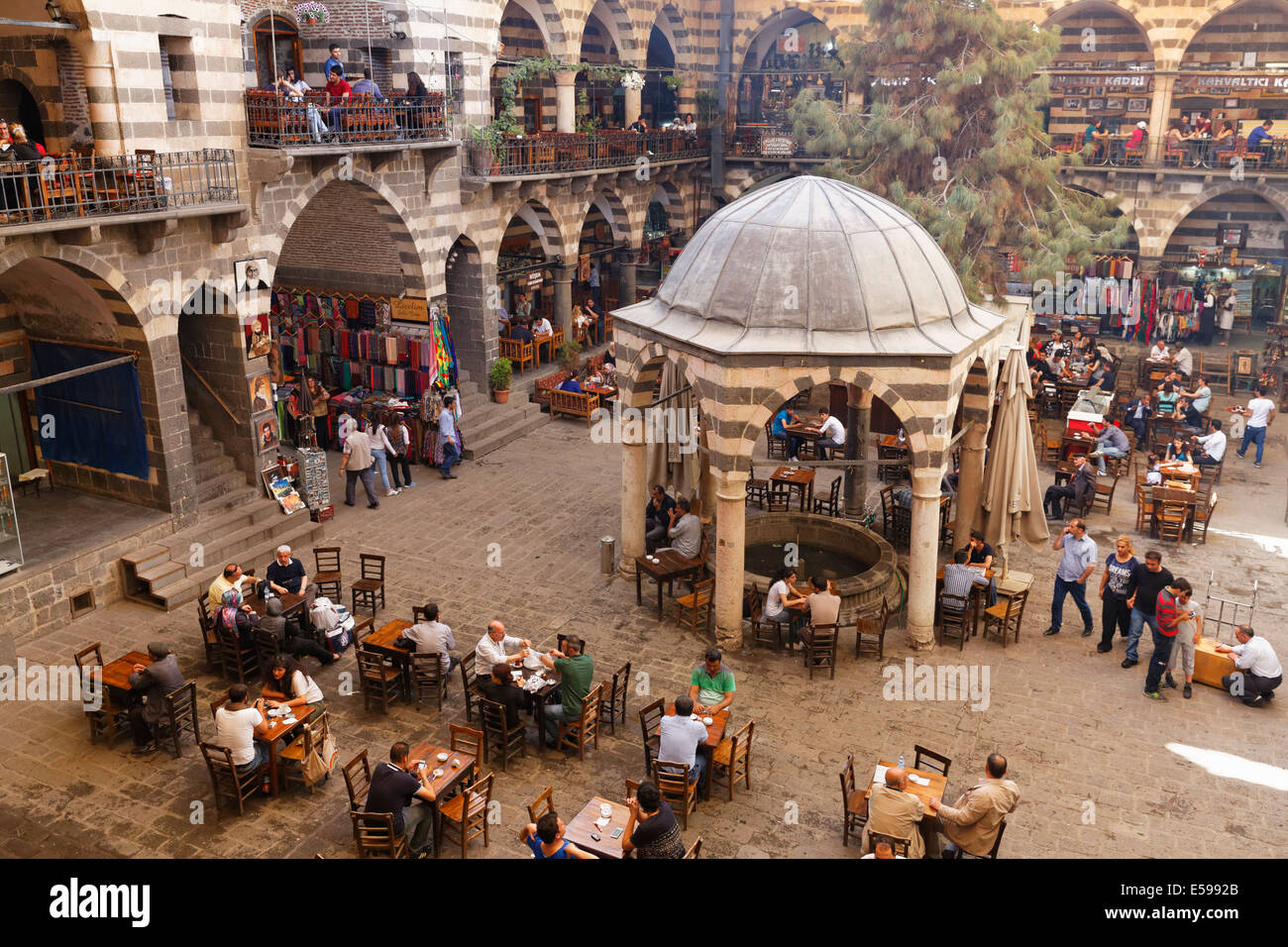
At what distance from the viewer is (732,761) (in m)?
10.2

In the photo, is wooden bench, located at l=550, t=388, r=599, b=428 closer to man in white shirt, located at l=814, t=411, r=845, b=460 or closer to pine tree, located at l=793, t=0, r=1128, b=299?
man in white shirt, located at l=814, t=411, r=845, b=460

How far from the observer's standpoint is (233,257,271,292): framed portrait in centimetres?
1584

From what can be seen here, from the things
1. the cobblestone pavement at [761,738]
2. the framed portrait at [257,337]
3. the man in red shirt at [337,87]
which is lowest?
the cobblestone pavement at [761,738]

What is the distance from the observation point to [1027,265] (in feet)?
76.1

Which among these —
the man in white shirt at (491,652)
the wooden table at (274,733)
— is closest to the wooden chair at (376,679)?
the man in white shirt at (491,652)

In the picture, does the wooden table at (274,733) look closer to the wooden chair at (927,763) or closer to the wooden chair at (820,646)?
the wooden chair at (820,646)

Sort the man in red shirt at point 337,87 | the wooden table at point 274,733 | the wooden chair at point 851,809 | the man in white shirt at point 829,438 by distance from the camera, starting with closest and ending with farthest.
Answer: the wooden chair at point 851,809
the wooden table at point 274,733
the man in red shirt at point 337,87
the man in white shirt at point 829,438

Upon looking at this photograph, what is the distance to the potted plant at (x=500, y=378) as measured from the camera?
2206cm

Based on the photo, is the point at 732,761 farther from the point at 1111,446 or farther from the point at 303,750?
the point at 1111,446

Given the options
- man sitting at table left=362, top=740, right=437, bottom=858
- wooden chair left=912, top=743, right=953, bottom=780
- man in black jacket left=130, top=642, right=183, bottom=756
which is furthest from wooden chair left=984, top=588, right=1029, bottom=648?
man in black jacket left=130, top=642, right=183, bottom=756

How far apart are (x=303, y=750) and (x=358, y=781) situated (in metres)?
0.59

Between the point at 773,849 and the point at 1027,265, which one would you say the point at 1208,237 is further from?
the point at 773,849

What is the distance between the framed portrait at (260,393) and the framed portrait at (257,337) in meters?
0.34

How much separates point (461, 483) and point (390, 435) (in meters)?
1.49
